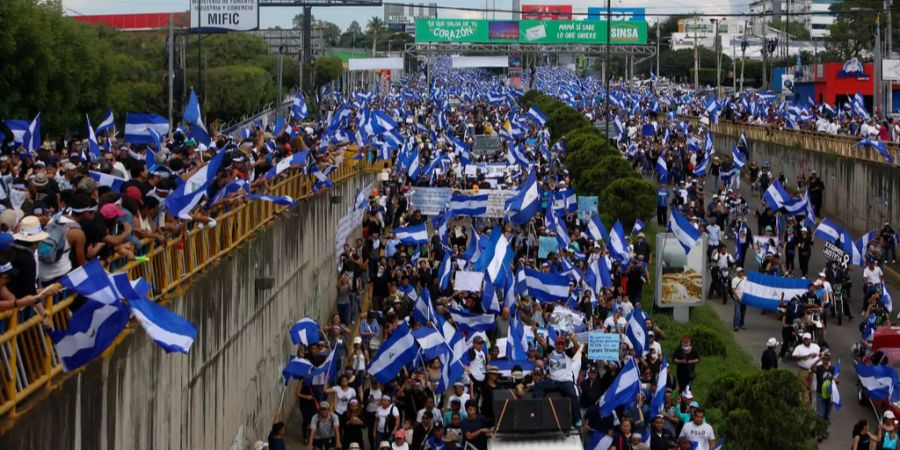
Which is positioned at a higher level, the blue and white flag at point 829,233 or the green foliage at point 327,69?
the green foliage at point 327,69

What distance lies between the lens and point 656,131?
6159 centimetres

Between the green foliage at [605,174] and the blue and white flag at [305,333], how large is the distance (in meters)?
20.9

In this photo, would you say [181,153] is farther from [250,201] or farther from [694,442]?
[694,442]

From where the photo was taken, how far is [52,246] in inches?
449

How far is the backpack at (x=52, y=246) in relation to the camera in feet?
37.3

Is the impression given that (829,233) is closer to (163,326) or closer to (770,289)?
(770,289)

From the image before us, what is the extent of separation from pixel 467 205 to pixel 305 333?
12401mm

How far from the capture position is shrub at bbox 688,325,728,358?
24.7 m

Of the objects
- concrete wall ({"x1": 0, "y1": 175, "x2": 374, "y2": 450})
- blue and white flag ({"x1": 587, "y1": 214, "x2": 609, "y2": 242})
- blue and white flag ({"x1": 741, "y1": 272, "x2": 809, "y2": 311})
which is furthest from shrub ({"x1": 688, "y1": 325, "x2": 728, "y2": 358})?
concrete wall ({"x1": 0, "y1": 175, "x2": 374, "y2": 450})

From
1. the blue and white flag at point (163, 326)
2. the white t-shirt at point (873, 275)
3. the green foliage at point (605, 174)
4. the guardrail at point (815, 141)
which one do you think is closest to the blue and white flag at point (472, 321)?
the white t-shirt at point (873, 275)

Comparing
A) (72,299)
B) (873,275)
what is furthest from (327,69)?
(72,299)

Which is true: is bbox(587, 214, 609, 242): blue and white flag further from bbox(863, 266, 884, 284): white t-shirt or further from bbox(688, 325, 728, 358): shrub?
bbox(863, 266, 884, 284): white t-shirt

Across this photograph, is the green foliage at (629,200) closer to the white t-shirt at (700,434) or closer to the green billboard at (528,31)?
the white t-shirt at (700,434)

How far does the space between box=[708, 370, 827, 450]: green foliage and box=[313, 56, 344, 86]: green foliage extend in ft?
305
